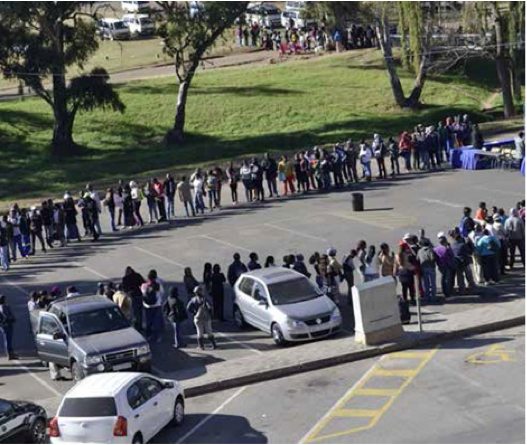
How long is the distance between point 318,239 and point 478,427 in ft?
49.6

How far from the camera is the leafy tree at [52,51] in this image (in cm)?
5169

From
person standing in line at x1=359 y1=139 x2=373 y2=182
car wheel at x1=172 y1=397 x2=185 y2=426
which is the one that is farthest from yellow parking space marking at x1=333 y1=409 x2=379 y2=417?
person standing in line at x1=359 y1=139 x2=373 y2=182

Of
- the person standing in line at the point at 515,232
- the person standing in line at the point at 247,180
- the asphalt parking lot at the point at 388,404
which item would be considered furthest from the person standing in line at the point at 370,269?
the person standing in line at the point at 247,180

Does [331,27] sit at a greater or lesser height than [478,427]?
greater

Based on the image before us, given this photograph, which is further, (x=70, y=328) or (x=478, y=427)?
(x=70, y=328)

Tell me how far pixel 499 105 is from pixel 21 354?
38.1 metres

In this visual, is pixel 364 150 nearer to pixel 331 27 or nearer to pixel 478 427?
pixel 478 427

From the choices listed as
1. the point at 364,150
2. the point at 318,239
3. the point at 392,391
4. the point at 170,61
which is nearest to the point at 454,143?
the point at 364,150

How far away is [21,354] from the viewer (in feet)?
82.1

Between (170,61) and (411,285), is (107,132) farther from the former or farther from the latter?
(411,285)

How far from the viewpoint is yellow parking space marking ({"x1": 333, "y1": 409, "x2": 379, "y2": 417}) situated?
1969 cm

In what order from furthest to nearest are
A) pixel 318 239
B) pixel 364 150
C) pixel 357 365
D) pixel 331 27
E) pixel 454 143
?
pixel 331 27 < pixel 454 143 < pixel 364 150 < pixel 318 239 < pixel 357 365

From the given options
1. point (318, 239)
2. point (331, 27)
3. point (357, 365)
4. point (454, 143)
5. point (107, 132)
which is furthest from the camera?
point (331, 27)

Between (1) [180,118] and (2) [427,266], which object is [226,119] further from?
(2) [427,266]
